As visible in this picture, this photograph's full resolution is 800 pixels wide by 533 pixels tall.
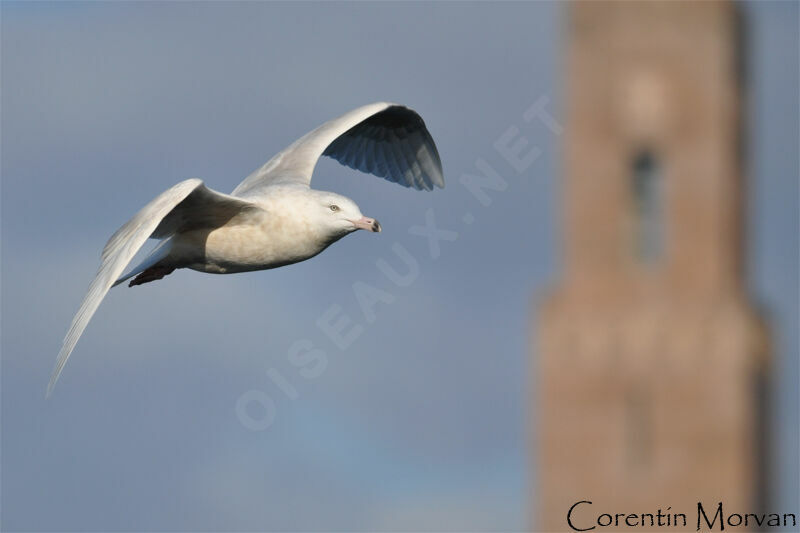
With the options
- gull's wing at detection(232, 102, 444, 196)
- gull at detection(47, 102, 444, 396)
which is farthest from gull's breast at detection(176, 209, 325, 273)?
gull's wing at detection(232, 102, 444, 196)

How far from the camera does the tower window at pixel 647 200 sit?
83.0 ft

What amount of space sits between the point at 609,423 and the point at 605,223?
2438 mm

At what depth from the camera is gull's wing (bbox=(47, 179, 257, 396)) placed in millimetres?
7902

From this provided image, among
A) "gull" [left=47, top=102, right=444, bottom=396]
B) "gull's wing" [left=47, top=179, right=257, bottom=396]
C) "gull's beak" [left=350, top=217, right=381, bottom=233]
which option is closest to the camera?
"gull's wing" [left=47, top=179, right=257, bottom=396]

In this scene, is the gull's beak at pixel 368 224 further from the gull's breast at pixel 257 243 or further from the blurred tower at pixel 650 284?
the blurred tower at pixel 650 284

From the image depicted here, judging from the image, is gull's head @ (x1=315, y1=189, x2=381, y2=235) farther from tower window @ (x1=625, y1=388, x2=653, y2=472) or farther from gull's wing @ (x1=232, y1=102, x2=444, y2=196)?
tower window @ (x1=625, y1=388, x2=653, y2=472)

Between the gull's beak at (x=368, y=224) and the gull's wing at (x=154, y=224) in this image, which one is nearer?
the gull's wing at (x=154, y=224)

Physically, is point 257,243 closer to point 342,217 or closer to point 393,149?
point 342,217

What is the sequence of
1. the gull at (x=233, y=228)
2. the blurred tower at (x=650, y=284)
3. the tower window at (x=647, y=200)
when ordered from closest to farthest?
the gull at (x=233, y=228), the blurred tower at (x=650, y=284), the tower window at (x=647, y=200)

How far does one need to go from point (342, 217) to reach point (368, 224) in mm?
125

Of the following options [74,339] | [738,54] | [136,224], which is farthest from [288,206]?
[738,54]

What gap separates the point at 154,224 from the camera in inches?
323

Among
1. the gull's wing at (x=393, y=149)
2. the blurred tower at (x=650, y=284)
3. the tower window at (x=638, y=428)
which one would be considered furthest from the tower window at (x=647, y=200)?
the gull's wing at (x=393, y=149)

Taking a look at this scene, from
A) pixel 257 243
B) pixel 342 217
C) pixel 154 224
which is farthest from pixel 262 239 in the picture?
pixel 154 224
